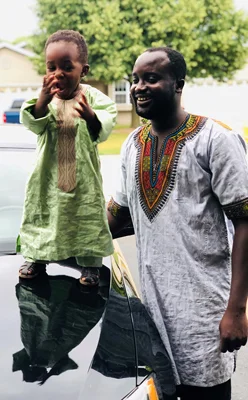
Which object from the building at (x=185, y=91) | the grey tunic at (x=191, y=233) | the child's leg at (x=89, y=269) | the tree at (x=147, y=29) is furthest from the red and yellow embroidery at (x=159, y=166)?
the tree at (x=147, y=29)

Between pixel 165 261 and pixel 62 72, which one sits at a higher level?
pixel 62 72

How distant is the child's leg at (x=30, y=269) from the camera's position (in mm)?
2182

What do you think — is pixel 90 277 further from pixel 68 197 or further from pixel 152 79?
pixel 152 79

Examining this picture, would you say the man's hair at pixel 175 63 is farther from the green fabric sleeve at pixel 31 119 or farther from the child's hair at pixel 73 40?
the green fabric sleeve at pixel 31 119

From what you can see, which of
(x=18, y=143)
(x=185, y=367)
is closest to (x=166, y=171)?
(x=185, y=367)

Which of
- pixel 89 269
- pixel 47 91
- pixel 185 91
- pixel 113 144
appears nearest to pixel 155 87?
pixel 47 91

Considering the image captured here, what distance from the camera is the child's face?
197 cm

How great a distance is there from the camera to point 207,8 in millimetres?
25812

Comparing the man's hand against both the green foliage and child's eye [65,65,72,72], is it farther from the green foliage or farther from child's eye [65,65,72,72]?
the green foliage

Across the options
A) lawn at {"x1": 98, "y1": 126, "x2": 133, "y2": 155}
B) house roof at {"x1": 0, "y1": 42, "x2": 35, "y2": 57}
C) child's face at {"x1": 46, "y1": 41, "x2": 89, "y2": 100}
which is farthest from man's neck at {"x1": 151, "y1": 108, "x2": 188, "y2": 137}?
house roof at {"x1": 0, "y1": 42, "x2": 35, "y2": 57}

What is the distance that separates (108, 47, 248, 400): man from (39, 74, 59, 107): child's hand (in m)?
0.27

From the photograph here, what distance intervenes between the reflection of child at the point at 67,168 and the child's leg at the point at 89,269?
2.2 inches

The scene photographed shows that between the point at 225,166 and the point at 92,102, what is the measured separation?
60 centimetres

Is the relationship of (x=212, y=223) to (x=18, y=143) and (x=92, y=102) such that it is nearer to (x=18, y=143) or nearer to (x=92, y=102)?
(x=92, y=102)
